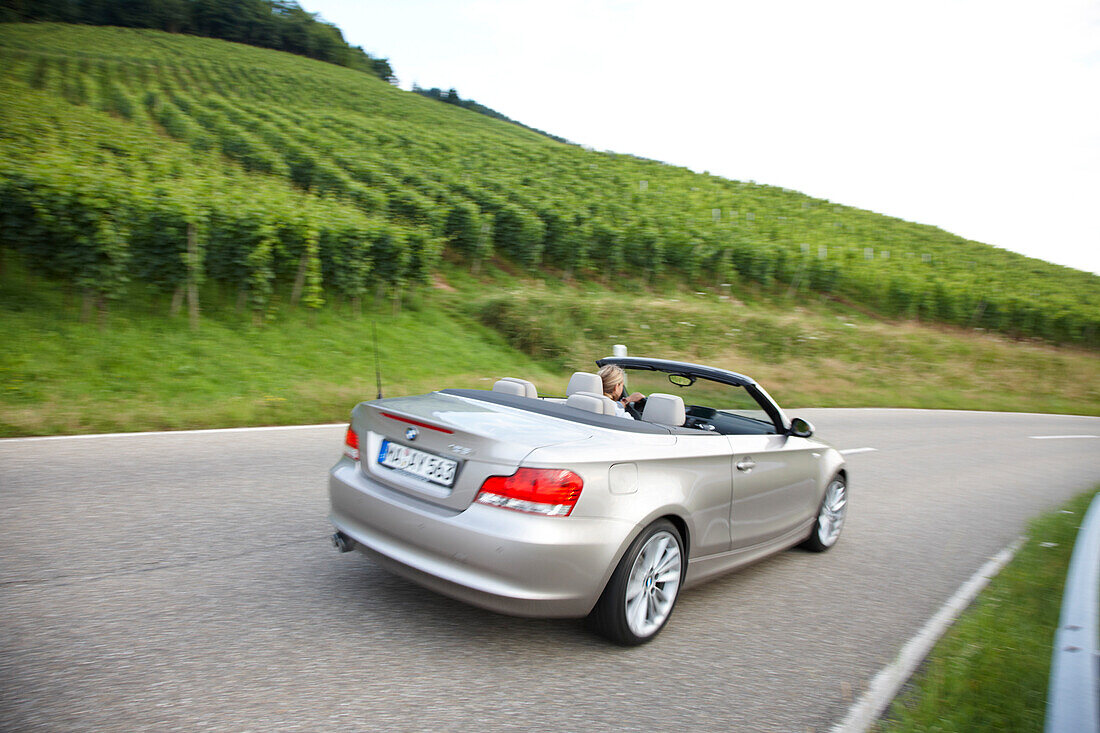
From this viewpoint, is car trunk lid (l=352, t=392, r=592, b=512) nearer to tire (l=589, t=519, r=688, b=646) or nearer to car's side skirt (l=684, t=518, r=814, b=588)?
tire (l=589, t=519, r=688, b=646)

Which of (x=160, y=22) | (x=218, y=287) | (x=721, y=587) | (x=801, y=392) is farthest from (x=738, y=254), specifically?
(x=160, y=22)

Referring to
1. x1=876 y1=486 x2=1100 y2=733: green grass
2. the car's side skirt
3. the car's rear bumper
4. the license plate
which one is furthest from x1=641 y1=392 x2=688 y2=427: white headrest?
x1=876 y1=486 x2=1100 y2=733: green grass

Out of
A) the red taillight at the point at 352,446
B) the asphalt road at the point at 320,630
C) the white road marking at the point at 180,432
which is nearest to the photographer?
the asphalt road at the point at 320,630

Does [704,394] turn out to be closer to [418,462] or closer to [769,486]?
[769,486]

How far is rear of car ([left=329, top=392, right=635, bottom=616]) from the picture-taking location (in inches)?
128

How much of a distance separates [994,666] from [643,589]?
1.76 meters

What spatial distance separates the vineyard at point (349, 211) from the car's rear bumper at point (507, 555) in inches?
401

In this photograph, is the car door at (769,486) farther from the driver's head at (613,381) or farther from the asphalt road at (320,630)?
the driver's head at (613,381)

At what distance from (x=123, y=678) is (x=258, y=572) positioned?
1241 mm

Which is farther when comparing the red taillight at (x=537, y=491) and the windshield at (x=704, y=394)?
the windshield at (x=704, y=394)

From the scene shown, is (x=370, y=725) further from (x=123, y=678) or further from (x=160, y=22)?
(x=160, y=22)

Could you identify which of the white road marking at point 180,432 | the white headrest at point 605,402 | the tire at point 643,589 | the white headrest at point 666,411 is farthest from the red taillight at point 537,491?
the white road marking at point 180,432

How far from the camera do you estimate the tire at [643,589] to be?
352cm

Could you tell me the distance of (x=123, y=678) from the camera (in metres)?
2.89
